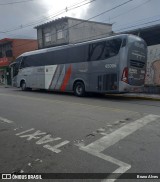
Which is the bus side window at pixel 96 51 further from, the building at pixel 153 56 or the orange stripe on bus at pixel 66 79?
the building at pixel 153 56

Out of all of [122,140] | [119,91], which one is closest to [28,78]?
[119,91]

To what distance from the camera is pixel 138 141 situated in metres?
4.82

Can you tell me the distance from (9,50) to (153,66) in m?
26.9

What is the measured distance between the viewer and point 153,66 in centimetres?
1530

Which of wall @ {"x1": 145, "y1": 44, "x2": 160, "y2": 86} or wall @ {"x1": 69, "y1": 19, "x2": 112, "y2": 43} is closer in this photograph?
wall @ {"x1": 145, "y1": 44, "x2": 160, "y2": 86}

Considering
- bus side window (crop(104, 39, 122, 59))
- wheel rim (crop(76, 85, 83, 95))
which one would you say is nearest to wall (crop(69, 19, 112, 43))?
wheel rim (crop(76, 85, 83, 95))

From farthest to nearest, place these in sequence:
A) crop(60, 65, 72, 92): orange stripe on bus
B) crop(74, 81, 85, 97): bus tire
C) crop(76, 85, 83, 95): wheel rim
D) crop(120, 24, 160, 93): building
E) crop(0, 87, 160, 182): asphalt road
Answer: crop(120, 24, 160, 93): building
crop(60, 65, 72, 92): orange stripe on bus
crop(76, 85, 83, 95): wheel rim
crop(74, 81, 85, 97): bus tire
crop(0, 87, 160, 182): asphalt road

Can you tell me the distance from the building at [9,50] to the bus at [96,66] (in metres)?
18.5

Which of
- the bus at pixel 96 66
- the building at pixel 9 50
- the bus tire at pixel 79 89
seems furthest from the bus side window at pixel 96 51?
the building at pixel 9 50

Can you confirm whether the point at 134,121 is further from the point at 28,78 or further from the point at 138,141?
the point at 28,78

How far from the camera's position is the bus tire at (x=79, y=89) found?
13.8m

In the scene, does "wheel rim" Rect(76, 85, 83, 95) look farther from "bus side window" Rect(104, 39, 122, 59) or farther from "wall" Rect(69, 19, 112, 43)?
"wall" Rect(69, 19, 112, 43)

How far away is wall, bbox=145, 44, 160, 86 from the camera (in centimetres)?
1500

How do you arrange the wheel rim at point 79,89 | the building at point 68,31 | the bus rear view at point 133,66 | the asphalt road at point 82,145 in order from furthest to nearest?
the building at point 68,31
the wheel rim at point 79,89
the bus rear view at point 133,66
the asphalt road at point 82,145
